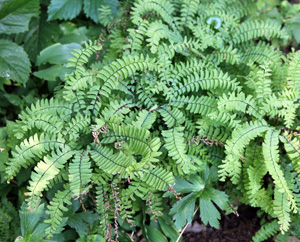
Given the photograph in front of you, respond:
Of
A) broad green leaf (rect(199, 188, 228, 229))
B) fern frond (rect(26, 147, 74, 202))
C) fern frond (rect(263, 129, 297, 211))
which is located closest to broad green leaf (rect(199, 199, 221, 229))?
broad green leaf (rect(199, 188, 228, 229))

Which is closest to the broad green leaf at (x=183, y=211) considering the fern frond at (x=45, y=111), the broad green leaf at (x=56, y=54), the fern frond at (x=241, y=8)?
the fern frond at (x=45, y=111)

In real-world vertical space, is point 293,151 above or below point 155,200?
above

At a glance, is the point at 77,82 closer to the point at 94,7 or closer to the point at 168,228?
the point at 94,7

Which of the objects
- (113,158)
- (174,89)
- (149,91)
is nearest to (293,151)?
(174,89)

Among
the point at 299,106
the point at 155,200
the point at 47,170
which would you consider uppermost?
the point at 299,106

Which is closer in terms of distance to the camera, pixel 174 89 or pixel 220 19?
pixel 174 89

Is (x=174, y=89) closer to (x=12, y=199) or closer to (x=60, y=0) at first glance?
(x=60, y=0)
